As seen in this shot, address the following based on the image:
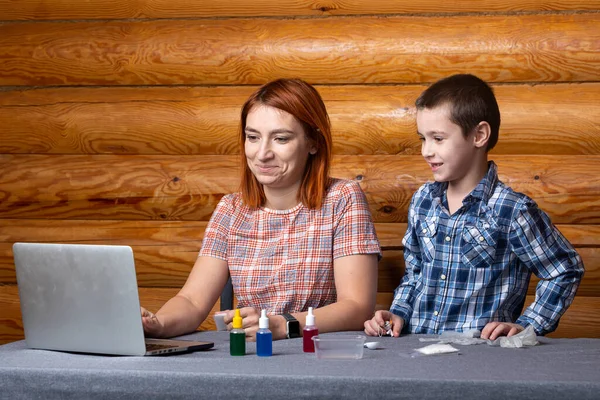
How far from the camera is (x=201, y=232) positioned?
4.45m

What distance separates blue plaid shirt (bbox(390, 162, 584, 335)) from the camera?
308 cm

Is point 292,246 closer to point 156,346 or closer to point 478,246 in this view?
point 478,246

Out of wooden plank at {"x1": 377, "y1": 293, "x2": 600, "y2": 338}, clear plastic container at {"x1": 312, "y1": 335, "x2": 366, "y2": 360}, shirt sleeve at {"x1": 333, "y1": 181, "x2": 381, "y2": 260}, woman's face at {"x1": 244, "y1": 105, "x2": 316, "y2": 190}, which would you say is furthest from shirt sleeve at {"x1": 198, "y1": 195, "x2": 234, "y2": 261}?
wooden plank at {"x1": 377, "y1": 293, "x2": 600, "y2": 338}

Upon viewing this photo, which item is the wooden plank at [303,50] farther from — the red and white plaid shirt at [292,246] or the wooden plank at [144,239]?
the red and white plaid shirt at [292,246]

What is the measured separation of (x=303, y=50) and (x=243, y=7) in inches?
14.8

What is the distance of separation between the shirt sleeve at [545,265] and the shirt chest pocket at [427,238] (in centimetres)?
30

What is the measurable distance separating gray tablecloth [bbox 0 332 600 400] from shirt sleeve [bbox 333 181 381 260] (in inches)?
31.4

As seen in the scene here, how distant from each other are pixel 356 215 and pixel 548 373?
4.31 feet

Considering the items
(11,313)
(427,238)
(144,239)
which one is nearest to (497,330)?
(427,238)

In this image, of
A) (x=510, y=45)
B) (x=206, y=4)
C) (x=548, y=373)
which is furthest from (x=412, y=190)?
(x=548, y=373)

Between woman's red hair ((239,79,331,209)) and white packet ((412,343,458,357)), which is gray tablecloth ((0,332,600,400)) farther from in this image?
woman's red hair ((239,79,331,209))

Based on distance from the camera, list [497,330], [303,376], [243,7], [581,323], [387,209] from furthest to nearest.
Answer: [243,7], [387,209], [581,323], [497,330], [303,376]

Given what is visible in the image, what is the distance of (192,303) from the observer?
325 cm

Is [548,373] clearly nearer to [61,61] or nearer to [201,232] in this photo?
[201,232]
